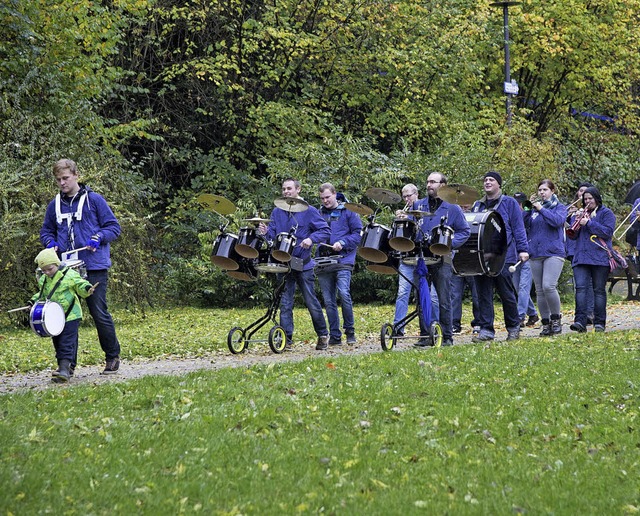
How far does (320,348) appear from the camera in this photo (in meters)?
14.1

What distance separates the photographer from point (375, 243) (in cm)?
1303

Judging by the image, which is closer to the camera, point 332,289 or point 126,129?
point 332,289

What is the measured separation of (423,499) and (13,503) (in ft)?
7.27

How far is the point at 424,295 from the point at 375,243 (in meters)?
0.94

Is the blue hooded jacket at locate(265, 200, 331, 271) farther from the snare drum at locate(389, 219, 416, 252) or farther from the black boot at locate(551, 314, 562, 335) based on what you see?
the black boot at locate(551, 314, 562, 335)

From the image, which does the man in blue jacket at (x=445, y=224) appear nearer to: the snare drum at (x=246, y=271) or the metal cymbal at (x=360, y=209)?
the metal cymbal at (x=360, y=209)

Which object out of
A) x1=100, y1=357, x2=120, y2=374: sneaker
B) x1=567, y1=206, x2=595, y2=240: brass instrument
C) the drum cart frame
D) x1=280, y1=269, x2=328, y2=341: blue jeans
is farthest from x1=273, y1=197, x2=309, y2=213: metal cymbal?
x1=567, y1=206, x2=595, y2=240: brass instrument

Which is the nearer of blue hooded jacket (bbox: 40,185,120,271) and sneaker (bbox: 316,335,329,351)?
blue hooded jacket (bbox: 40,185,120,271)

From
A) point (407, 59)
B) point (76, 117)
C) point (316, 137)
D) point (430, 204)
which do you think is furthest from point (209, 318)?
point (407, 59)

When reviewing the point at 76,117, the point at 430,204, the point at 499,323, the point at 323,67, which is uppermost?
the point at 323,67

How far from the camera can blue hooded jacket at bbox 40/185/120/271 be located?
35.3 feet

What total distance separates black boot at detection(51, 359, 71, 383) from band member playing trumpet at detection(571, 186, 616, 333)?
763cm

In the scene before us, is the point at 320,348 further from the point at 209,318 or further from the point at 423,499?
the point at 423,499

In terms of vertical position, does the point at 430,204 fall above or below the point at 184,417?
above
